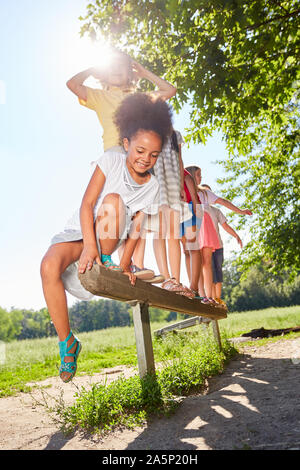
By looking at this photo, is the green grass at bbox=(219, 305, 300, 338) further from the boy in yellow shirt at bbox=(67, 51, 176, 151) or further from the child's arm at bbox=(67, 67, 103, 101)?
the child's arm at bbox=(67, 67, 103, 101)

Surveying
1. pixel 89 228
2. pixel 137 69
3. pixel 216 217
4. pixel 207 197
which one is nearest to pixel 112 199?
pixel 89 228

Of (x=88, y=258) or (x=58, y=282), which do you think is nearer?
(x=88, y=258)

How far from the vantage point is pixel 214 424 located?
3.14m

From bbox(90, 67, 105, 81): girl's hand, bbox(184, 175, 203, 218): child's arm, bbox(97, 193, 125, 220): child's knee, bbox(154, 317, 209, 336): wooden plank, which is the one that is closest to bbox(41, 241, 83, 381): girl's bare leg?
bbox(97, 193, 125, 220): child's knee

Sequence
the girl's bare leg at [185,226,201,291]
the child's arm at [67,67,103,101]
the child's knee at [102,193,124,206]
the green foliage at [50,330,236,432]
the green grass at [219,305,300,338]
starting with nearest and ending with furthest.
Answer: the child's knee at [102,193,124,206]
the child's arm at [67,67,103,101]
the green foliage at [50,330,236,432]
the girl's bare leg at [185,226,201,291]
the green grass at [219,305,300,338]

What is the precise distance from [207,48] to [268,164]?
6.04m

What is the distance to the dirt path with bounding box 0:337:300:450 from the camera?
2723mm

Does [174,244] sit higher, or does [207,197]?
[207,197]

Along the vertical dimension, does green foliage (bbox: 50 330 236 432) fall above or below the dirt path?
above

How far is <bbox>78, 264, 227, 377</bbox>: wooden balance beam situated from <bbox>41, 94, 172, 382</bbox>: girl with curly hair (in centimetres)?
8

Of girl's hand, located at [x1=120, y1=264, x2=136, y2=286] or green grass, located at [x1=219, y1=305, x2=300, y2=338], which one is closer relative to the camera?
girl's hand, located at [x1=120, y1=264, x2=136, y2=286]

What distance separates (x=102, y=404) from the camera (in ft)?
11.6

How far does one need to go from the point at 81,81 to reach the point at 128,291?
1843mm

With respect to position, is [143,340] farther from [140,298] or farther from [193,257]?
[193,257]
